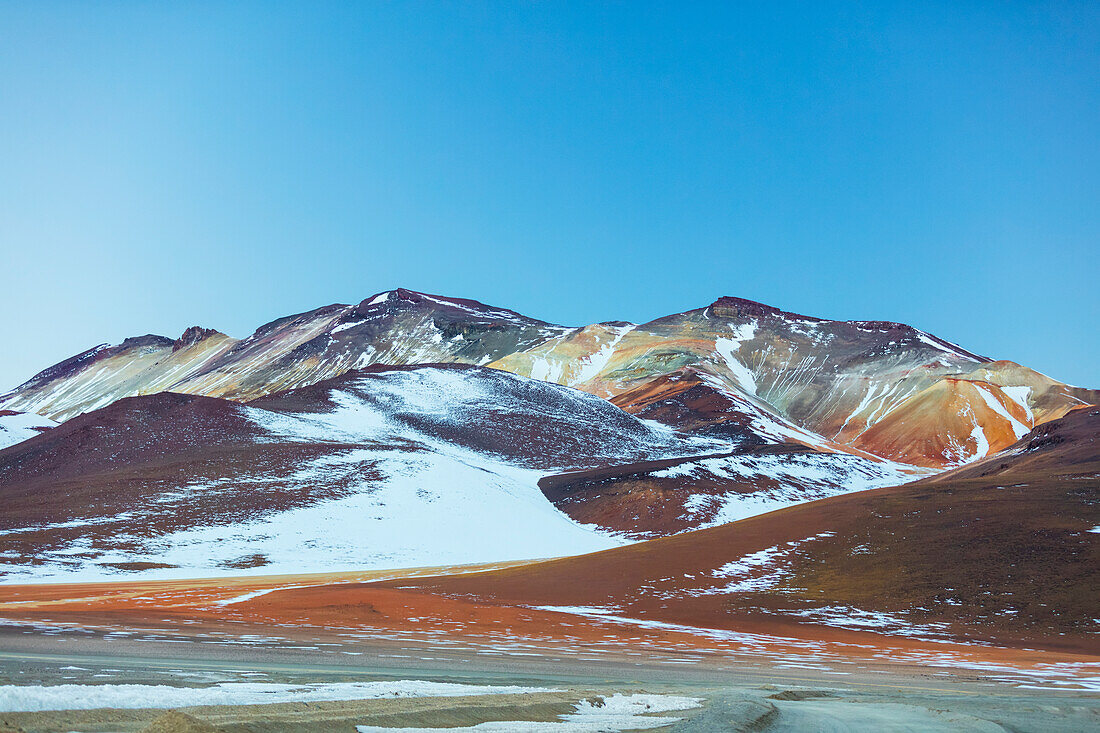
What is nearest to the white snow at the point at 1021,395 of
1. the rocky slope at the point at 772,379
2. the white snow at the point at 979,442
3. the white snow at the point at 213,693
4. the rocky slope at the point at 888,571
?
the rocky slope at the point at 772,379

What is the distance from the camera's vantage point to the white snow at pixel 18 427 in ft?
303

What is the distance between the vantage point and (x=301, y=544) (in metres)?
52.4

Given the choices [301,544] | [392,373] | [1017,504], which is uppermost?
[392,373]

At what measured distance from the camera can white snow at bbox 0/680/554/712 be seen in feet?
28.7

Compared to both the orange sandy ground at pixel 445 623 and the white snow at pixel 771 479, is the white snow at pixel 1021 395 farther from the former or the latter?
the orange sandy ground at pixel 445 623

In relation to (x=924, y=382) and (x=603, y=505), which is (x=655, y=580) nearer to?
(x=603, y=505)

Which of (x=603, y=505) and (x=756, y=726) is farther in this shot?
(x=603, y=505)

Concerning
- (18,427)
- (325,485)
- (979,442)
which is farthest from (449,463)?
(979,442)

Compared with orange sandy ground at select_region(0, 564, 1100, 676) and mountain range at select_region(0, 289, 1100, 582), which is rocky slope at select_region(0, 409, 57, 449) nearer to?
mountain range at select_region(0, 289, 1100, 582)

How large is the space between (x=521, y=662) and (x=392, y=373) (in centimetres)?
10069

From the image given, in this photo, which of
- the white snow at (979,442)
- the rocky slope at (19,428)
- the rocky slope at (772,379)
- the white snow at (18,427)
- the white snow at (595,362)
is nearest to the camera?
the white snow at (18,427)

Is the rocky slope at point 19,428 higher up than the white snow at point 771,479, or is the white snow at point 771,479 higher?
the rocky slope at point 19,428

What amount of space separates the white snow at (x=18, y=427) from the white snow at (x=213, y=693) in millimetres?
93265

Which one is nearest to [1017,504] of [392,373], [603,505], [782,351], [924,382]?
[603,505]
